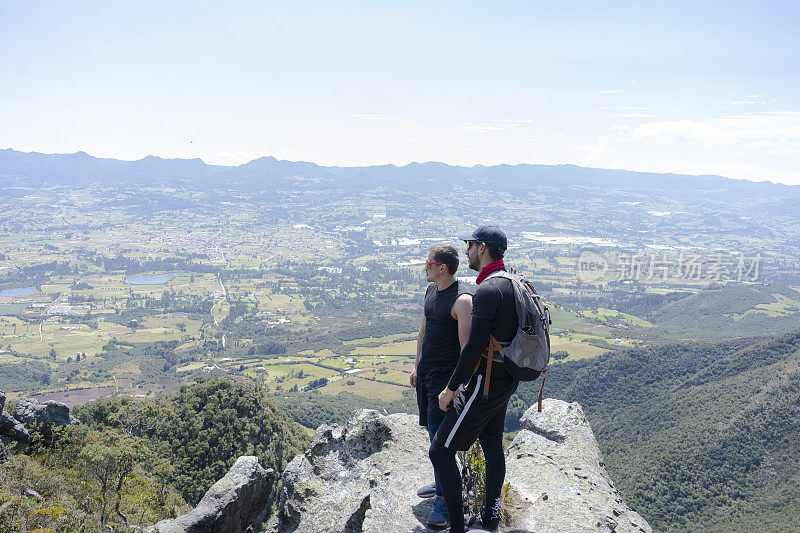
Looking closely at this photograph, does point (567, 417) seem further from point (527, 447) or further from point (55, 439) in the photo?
point (55, 439)

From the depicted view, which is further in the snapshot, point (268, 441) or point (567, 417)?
point (268, 441)

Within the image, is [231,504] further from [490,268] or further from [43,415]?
[43,415]

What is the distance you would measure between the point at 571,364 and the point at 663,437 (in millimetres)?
25805

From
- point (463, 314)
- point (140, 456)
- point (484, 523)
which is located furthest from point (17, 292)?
point (463, 314)

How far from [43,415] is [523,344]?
17.7 meters

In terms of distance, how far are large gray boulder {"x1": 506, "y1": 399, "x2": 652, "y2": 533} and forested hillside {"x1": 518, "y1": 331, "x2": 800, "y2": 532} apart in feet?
96.2

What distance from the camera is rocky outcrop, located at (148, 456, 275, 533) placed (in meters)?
8.70

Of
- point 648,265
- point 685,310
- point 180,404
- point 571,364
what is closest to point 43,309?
point 180,404

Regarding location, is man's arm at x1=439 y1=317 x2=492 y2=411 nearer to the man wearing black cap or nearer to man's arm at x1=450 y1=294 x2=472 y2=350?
the man wearing black cap

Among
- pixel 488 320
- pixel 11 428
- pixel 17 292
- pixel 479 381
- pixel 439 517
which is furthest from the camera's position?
pixel 17 292

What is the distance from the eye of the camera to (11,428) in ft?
46.5

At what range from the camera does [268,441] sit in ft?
89.9

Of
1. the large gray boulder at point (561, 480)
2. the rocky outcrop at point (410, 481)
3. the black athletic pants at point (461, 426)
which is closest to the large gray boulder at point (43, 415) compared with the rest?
the rocky outcrop at point (410, 481)

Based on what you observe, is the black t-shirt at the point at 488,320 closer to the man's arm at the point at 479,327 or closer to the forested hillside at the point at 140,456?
the man's arm at the point at 479,327
